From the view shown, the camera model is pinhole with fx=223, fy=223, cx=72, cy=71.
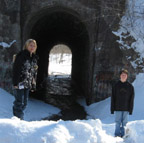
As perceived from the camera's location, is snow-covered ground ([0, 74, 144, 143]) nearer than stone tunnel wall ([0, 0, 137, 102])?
Yes

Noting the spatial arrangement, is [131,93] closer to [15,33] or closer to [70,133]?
[70,133]

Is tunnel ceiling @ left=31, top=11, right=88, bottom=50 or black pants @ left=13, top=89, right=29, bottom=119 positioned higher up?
tunnel ceiling @ left=31, top=11, right=88, bottom=50

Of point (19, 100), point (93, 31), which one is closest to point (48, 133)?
point (19, 100)

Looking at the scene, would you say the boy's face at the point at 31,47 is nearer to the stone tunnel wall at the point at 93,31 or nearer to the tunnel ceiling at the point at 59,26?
the stone tunnel wall at the point at 93,31

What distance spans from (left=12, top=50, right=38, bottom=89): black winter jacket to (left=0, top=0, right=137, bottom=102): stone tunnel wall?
3.71m

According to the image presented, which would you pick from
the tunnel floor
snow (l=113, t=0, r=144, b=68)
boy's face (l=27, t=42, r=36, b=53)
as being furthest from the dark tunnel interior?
boy's face (l=27, t=42, r=36, b=53)

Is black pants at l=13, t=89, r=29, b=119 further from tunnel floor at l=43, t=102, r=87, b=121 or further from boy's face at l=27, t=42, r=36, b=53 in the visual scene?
tunnel floor at l=43, t=102, r=87, b=121

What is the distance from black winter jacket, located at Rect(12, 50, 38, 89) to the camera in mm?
4453

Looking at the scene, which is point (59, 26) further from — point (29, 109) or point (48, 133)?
point (48, 133)

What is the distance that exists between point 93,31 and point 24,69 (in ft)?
16.0

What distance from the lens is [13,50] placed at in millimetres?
8172

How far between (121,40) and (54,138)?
5.92 meters

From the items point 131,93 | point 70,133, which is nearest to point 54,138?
point 70,133

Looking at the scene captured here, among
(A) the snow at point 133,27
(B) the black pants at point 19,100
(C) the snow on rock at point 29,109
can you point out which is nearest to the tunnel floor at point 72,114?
(C) the snow on rock at point 29,109
